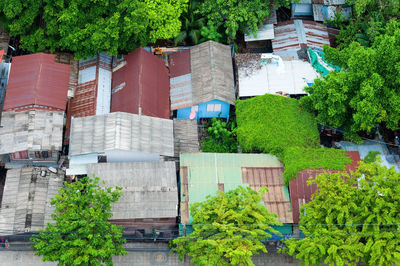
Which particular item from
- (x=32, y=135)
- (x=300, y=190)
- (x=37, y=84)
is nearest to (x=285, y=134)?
(x=300, y=190)

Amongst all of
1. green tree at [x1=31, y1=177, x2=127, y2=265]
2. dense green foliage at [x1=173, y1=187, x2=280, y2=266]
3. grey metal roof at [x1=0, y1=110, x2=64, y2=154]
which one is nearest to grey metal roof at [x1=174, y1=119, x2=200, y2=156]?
dense green foliage at [x1=173, y1=187, x2=280, y2=266]

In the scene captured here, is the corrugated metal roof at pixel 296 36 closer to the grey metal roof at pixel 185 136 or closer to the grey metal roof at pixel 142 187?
the grey metal roof at pixel 185 136

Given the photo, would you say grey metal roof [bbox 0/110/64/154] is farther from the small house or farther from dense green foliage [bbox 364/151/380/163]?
dense green foliage [bbox 364/151/380/163]

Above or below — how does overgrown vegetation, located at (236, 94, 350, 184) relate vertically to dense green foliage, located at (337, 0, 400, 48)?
below

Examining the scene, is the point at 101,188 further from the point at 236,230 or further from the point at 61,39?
the point at 61,39

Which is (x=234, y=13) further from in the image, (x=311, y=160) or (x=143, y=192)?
(x=143, y=192)
